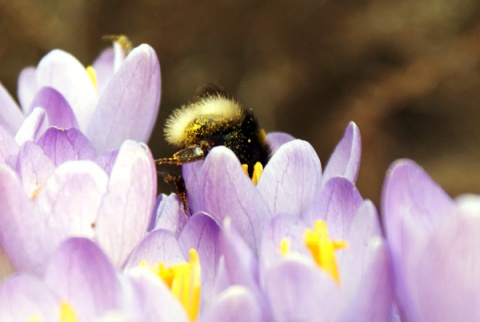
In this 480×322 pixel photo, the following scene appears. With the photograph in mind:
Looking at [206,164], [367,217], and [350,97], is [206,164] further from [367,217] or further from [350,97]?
[350,97]

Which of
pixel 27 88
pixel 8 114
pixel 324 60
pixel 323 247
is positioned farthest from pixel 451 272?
pixel 324 60

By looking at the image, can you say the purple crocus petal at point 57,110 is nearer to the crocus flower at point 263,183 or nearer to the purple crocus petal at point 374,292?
the crocus flower at point 263,183

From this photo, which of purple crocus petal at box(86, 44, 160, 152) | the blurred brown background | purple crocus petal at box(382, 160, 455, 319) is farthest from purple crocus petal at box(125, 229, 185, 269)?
the blurred brown background

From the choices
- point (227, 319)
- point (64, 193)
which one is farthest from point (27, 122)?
point (227, 319)

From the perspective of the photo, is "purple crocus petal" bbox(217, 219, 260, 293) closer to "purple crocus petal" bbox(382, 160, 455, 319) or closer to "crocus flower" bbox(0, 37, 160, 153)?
"purple crocus petal" bbox(382, 160, 455, 319)

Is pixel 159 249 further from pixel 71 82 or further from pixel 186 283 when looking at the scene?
pixel 71 82
